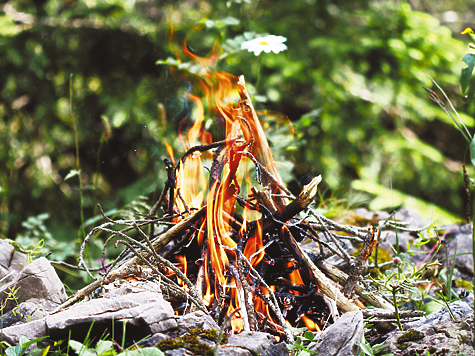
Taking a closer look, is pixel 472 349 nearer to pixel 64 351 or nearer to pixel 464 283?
pixel 464 283

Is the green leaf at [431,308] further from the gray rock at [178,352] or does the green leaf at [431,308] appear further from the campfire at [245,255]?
the gray rock at [178,352]

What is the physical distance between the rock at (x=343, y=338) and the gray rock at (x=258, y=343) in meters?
0.12

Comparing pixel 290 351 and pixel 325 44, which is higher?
pixel 325 44

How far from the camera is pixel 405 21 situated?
152 inches

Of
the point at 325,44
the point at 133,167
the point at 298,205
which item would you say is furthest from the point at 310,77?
the point at 298,205

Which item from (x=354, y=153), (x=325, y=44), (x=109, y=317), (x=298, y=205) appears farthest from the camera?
(x=354, y=153)

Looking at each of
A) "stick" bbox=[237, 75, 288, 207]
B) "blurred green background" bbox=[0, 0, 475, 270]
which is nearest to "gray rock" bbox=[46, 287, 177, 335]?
"stick" bbox=[237, 75, 288, 207]

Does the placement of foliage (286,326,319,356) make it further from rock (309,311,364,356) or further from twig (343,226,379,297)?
twig (343,226,379,297)

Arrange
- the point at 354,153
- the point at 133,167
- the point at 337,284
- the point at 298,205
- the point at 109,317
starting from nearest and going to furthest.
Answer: the point at 109,317 < the point at 298,205 < the point at 337,284 < the point at 354,153 < the point at 133,167

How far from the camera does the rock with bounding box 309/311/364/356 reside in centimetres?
112

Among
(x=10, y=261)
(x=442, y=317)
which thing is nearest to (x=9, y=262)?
(x=10, y=261)

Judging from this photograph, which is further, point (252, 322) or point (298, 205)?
point (298, 205)

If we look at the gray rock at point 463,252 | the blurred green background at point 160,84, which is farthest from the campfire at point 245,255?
the blurred green background at point 160,84

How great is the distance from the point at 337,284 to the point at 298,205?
1.30 feet
